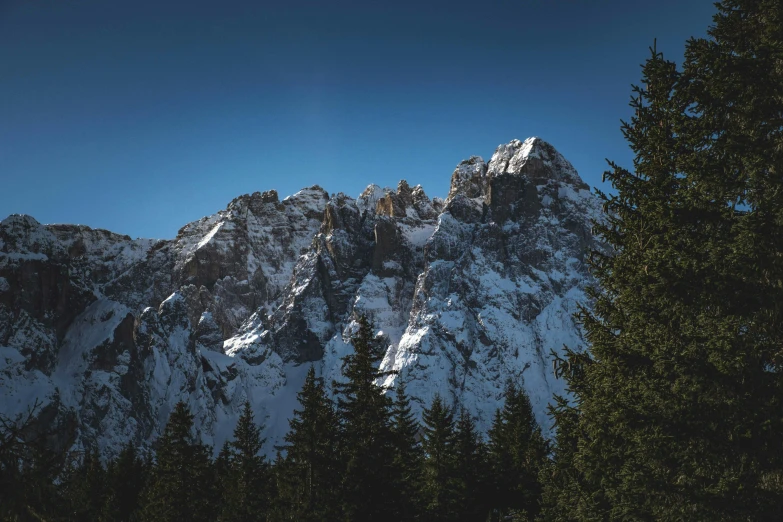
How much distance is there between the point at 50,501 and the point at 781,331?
1137 cm

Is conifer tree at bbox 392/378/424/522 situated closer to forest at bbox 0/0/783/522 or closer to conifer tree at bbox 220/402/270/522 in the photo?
conifer tree at bbox 220/402/270/522

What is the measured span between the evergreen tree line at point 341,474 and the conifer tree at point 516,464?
0.33ft

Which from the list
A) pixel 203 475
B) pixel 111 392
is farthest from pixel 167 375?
pixel 203 475

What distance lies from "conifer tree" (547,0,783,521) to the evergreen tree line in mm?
7258

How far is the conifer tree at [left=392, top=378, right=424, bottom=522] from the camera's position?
26.2 meters

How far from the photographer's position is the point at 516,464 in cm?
4681

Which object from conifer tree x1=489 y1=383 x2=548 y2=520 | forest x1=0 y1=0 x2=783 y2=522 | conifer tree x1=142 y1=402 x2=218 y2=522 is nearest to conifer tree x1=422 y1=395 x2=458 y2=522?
conifer tree x1=489 y1=383 x2=548 y2=520

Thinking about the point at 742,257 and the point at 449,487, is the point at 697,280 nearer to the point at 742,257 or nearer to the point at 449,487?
the point at 742,257

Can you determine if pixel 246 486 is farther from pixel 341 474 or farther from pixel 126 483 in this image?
pixel 126 483

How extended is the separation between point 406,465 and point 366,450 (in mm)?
10834

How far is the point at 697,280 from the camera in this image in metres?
11.5

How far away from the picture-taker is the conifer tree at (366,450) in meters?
24.9

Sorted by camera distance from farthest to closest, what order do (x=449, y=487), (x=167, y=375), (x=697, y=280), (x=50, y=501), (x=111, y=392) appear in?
1. (x=167, y=375)
2. (x=111, y=392)
3. (x=449, y=487)
4. (x=697, y=280)
5. (x=50, y=501)

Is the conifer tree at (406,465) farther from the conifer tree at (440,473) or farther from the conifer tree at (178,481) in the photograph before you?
the conifer tree at (178,481)
